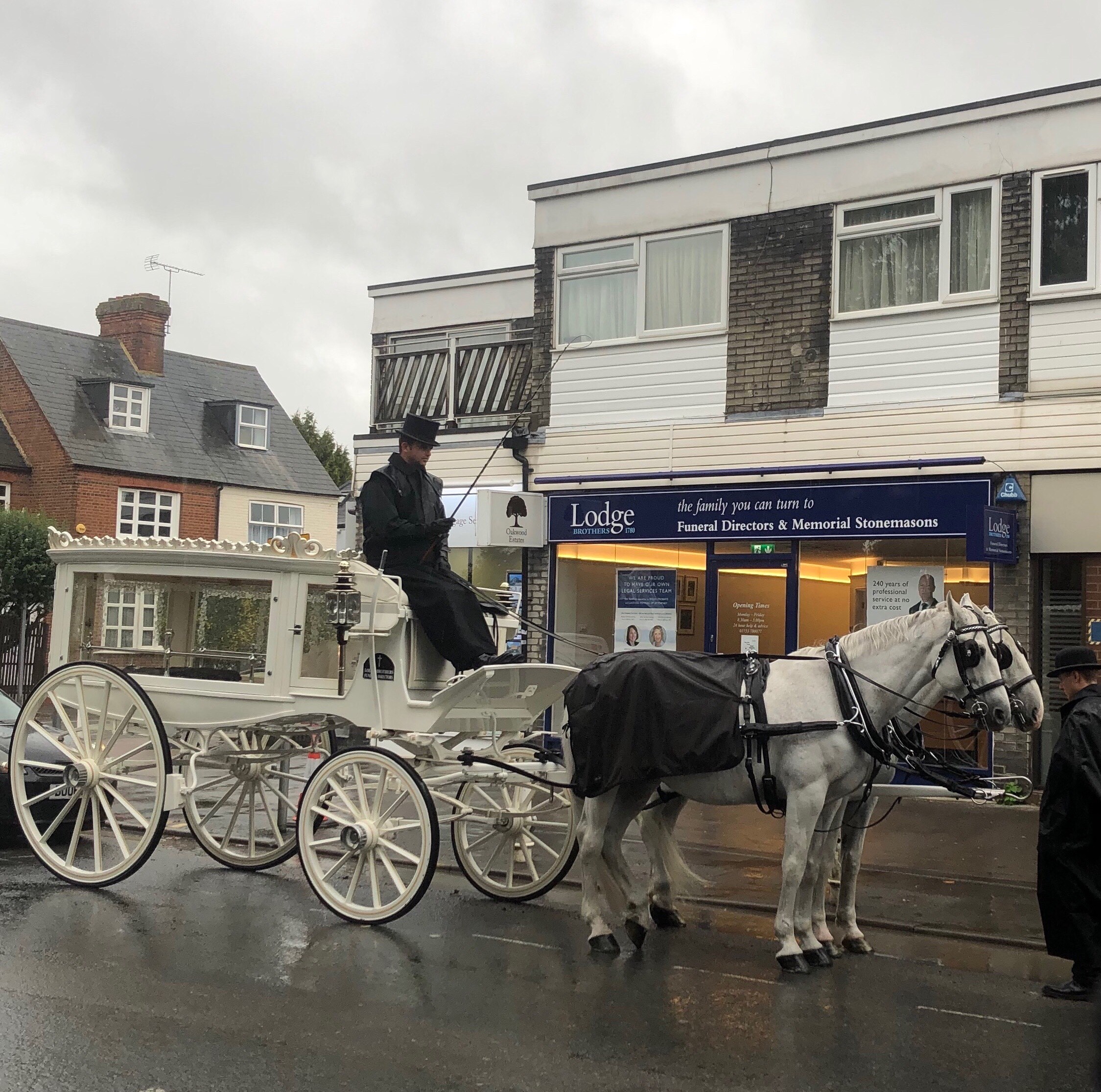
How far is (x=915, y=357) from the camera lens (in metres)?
14.0

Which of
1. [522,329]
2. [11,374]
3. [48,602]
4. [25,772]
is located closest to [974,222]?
[522,329]

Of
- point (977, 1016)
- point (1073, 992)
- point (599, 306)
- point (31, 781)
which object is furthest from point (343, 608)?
point (599, 306)

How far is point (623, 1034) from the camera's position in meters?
5.70

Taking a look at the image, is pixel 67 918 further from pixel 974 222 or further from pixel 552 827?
pixel 974 222

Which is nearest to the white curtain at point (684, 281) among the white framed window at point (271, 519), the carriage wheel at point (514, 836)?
the carriage wheel at point (514, 836)

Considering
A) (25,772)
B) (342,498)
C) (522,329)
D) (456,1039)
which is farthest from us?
(342,498)

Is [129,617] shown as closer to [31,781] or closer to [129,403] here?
[31,781]

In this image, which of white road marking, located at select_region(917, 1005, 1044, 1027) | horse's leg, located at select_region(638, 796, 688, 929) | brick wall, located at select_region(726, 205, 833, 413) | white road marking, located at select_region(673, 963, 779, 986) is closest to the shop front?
brick wall, located at select_region(726, 205, 833, 413)

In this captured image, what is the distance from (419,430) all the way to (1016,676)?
397 cm

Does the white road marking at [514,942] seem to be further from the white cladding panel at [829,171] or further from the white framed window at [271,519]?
the white framed window at [271,519]

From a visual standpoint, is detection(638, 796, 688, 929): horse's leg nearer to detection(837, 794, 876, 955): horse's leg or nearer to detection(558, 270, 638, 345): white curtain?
detection(837, 794, 876, 955): horse's leg

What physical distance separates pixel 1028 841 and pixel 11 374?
28180 millimetres

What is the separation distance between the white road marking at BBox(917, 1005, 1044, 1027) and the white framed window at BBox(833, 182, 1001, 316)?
9.12m

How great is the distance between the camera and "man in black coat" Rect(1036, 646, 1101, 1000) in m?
6.38
